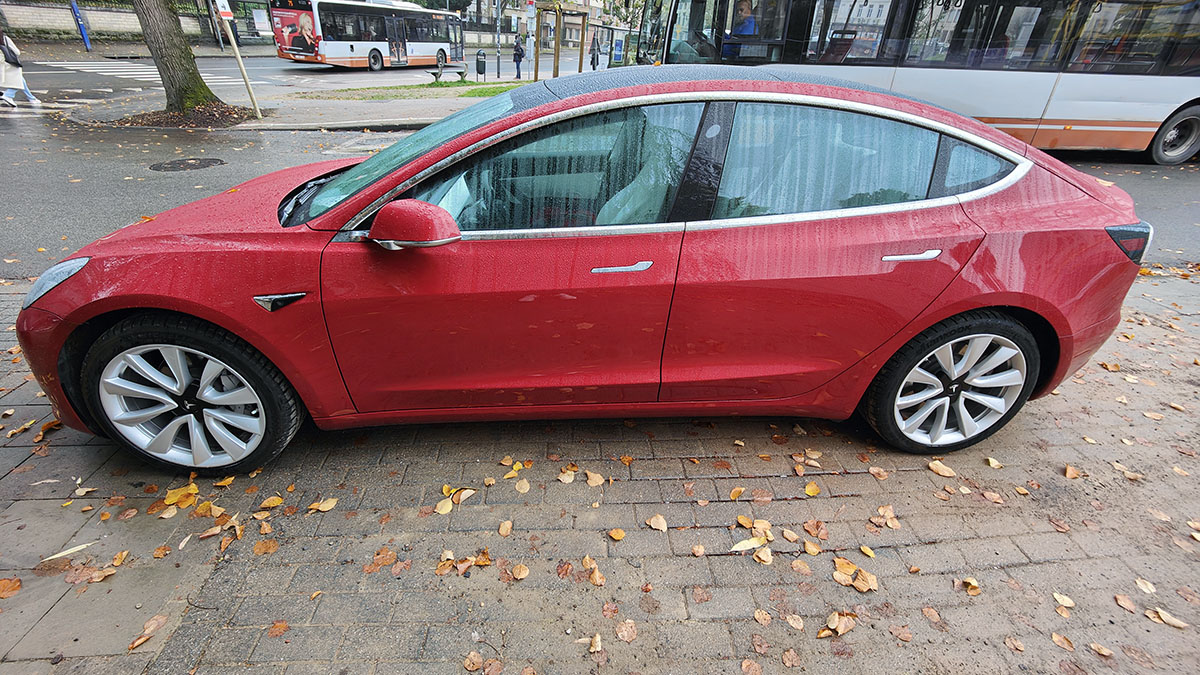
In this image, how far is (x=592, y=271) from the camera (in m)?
2.31

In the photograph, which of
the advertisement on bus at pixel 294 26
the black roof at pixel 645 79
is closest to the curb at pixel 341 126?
the black roof at pixel 645 79

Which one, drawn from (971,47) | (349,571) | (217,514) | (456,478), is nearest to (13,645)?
(217,514)

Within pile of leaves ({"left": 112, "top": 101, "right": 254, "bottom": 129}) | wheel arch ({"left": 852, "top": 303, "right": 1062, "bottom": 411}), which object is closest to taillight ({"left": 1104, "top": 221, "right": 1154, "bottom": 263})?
wheel arch ({"left": 852, "top": 303, "right": 1062, "bottom": 411})

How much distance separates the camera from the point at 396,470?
273 cm

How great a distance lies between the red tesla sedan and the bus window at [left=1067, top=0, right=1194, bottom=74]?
30.2 feet

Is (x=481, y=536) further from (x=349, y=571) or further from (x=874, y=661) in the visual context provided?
(x=874, y=661)

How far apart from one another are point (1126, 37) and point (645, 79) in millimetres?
10958

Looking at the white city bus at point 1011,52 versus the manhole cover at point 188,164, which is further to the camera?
the white city bus at point 1011,52

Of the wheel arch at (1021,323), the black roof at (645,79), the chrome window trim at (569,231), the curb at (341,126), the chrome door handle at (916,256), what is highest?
the black roof at (645,79)

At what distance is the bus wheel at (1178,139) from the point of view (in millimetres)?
9812

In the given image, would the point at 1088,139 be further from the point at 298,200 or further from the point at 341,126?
the point at 341,126

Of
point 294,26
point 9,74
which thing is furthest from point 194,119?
point 294,26

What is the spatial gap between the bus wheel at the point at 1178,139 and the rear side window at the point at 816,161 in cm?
1125

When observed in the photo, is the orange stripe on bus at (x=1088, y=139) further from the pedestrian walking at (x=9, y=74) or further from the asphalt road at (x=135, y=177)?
the pedestrian walking at (x=9, y=74)
